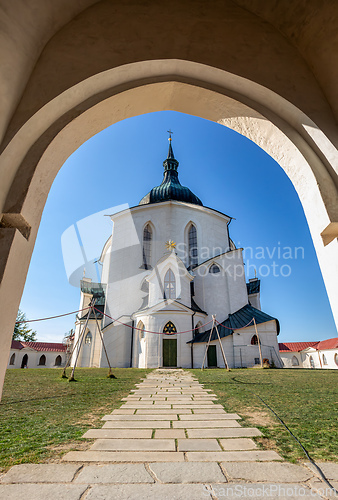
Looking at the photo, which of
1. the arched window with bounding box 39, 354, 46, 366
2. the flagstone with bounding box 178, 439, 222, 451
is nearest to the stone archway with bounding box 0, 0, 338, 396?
the flagstone with bounding box 178, 439, 222, 451

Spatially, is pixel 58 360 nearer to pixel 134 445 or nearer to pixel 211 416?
pixel 211 416

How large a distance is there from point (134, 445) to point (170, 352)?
58.8 feet

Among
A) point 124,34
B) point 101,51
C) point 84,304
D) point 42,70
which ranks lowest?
point 42,70

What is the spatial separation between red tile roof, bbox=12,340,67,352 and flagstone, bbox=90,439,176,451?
43.7m

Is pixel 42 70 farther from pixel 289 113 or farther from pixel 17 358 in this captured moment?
pixel 17 358

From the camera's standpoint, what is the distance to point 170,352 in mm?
19688

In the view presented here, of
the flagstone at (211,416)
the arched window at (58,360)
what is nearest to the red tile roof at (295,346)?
the arched window at (58,360)

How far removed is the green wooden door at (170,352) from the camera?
19391mm

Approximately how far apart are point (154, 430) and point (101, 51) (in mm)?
4130

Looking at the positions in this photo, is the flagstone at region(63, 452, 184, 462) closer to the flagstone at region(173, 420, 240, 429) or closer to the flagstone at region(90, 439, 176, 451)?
the flagstone at region(90, 439, 176, 451)

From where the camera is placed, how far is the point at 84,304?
29.0 meters

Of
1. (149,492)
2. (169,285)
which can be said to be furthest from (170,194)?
(149,492)

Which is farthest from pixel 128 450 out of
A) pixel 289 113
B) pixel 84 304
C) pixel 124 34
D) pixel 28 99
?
pixel 84 304

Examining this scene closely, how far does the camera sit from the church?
19250 mm
